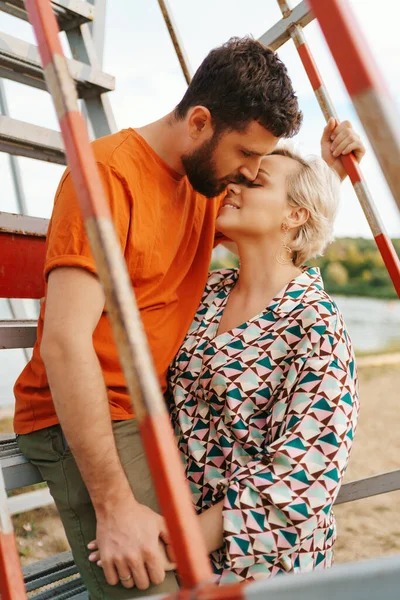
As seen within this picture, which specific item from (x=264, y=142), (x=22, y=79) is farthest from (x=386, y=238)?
(x=22, y=79)

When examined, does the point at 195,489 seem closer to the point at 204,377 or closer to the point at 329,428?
the point at 204,377

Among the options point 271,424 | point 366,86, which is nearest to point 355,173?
point 271,424

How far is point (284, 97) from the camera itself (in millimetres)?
1962

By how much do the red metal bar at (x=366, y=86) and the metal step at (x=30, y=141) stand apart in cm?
152

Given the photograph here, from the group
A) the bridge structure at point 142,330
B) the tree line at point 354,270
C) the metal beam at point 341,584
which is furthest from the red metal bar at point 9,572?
the tree line at point 354,270

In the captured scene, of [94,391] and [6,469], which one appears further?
[6,469]

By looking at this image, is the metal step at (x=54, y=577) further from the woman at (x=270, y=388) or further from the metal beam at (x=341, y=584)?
the metal beam at (x=341, y=584)

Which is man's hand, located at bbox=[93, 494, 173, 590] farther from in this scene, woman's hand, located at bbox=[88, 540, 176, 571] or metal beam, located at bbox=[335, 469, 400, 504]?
metal beam, located at bbox=[335, 469, 400, 504]

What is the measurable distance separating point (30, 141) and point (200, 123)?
0.63 meters

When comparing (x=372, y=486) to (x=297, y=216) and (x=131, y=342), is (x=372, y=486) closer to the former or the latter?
(x=297, y=216)

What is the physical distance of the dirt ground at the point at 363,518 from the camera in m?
4.13

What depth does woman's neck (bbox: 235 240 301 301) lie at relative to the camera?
195 centimetres

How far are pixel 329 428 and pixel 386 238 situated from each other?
2.14ft

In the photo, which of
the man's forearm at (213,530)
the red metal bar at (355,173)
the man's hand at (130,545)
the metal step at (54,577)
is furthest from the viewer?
the metal step at (54,577)
